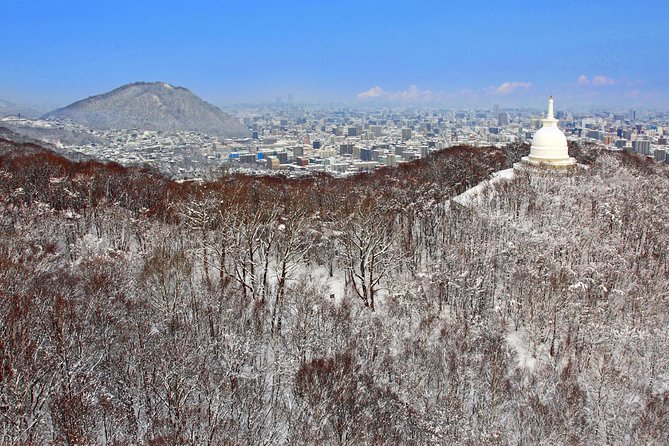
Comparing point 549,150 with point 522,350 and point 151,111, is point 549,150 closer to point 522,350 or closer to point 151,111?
point 522,350

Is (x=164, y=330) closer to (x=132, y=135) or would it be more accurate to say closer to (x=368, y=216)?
(x=368, y=216)

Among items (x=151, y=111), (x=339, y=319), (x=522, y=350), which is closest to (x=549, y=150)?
(x=522, y=350)

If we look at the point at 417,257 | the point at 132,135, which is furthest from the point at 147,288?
the point at 132,135

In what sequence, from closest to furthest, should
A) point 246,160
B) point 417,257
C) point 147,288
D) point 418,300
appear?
point 147,288 → point 418,300 → point 417,257 → point 246,160

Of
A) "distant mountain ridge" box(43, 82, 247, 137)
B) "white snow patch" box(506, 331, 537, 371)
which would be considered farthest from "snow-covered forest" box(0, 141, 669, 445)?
"distant mountain ridge" box(43, 82, 247, 137)

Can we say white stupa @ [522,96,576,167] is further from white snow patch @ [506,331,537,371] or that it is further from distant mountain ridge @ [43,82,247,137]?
distant mountain ridge @ [43,82,247,137]

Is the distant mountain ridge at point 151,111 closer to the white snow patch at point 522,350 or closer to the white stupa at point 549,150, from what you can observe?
the white stupa at point 549,150
